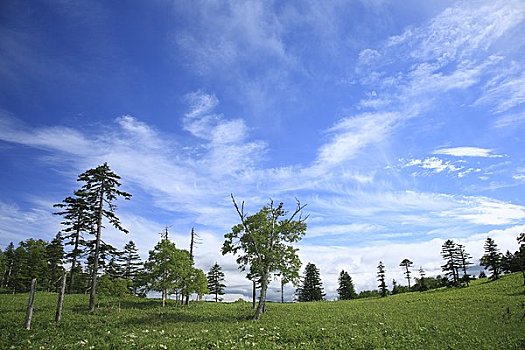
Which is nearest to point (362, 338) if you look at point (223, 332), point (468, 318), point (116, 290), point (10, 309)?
point (223, 332)

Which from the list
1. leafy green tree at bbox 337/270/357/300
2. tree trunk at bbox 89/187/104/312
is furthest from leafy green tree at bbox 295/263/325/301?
tree trunk at bbox 89/187/104/312

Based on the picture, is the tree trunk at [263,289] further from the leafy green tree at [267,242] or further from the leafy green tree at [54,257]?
the leafy green tree at [54,257]

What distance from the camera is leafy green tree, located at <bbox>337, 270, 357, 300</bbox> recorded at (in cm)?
9556

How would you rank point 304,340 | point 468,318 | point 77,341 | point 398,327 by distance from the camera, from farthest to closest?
point 468,318 < point 398,327 < point 304,340 < point 77,341

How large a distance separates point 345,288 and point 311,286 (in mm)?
9758

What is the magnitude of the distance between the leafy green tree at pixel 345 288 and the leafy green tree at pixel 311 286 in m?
5.90

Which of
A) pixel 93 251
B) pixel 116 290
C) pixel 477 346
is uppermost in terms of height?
pixel 93 251

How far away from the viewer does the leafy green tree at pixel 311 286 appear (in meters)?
93.8

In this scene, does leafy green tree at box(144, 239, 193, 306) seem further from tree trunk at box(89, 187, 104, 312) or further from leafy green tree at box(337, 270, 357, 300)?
leafy green tree at box(337, 270, 357, 300)

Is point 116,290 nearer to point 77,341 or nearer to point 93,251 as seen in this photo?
point 93,251

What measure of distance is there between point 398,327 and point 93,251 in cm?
3056

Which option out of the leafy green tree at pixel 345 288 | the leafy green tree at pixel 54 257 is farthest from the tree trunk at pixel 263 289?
the leafy green tree at pixel 345 288

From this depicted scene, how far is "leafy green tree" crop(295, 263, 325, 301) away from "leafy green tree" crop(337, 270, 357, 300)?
19.4 ft

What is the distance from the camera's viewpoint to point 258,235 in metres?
37.0
